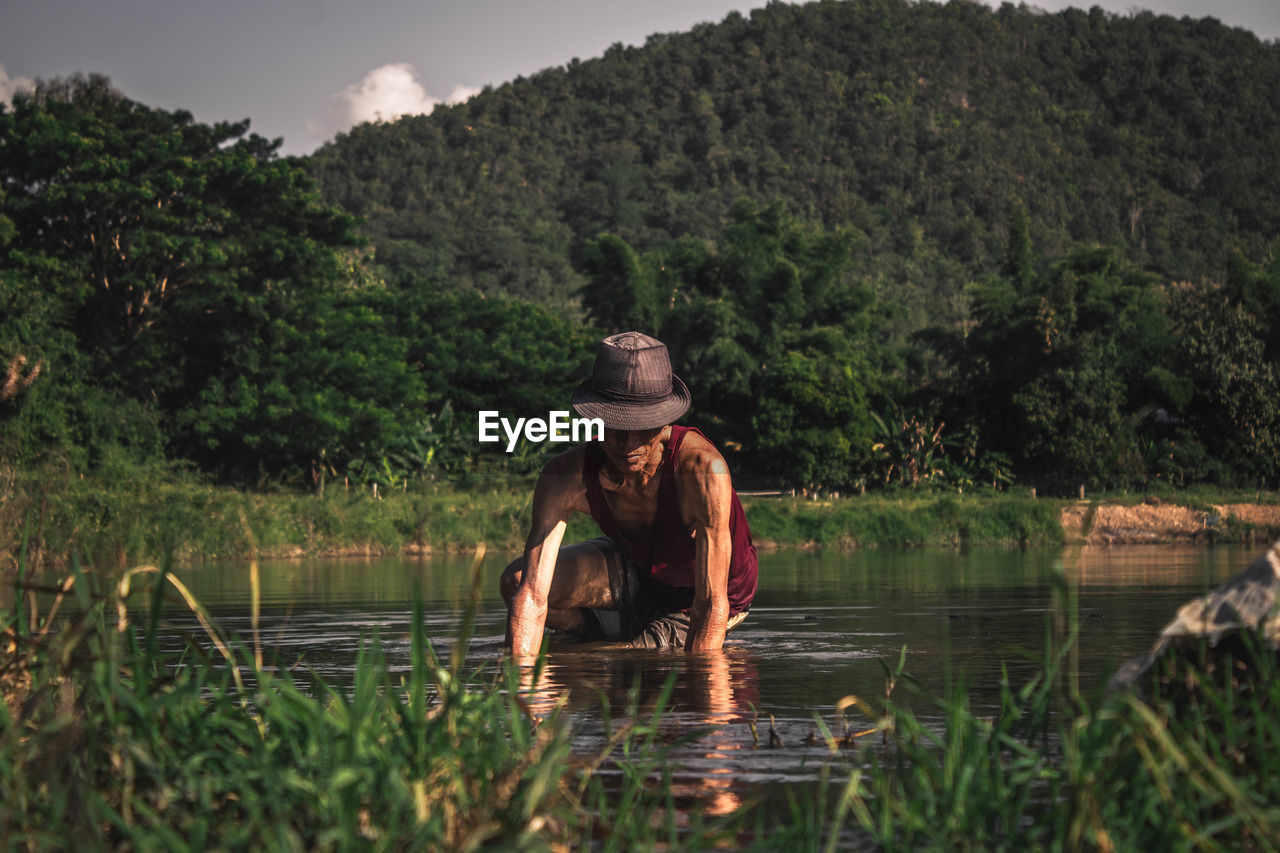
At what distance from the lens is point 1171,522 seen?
102ft

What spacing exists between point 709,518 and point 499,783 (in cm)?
277

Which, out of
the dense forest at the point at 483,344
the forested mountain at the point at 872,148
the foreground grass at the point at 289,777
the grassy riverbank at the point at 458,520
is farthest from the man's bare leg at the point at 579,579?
the forested mountain at the point at 872,148

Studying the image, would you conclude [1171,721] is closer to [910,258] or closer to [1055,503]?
[1055,503]

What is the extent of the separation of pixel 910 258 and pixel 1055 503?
243ft

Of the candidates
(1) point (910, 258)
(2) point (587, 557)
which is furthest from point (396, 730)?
(1) point (910, 258)

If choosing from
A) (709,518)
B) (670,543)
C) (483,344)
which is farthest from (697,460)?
(483,344)

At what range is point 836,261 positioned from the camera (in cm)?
5356

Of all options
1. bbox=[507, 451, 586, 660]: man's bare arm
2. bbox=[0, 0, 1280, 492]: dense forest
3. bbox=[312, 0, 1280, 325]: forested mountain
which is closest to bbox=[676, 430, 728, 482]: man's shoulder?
bbox=[507, 451, 586, 660]: man's bare arm

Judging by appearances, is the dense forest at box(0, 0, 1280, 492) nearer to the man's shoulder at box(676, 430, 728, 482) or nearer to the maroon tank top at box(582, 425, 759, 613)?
the maroon tank top at box(582, 425, 759, 613)

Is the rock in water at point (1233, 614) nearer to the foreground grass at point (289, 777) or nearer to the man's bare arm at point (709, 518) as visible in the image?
the foreground grass at point (289, 777)

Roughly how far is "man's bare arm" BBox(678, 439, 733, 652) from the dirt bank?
23.8 m

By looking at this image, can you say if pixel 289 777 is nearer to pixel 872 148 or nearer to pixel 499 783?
pixel 499 783

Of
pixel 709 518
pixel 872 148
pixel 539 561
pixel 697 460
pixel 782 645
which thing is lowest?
pixel 782 645

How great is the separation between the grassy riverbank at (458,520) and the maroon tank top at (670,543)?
1731 cm
